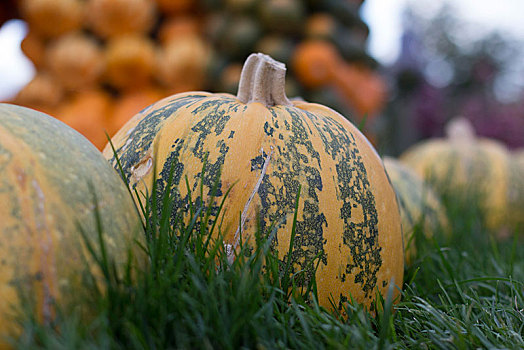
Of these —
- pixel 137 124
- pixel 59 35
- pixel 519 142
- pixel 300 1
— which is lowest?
pixel 519 142

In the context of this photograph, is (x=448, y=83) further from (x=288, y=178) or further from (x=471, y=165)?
(x=288, y=178)

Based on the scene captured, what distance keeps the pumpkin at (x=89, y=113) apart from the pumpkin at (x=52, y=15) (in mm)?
589

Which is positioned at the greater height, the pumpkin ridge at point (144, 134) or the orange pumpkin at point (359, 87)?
the orange pumpkin at point (359, 87)

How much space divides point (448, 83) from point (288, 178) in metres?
12.5

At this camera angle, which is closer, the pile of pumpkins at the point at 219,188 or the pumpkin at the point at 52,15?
the pile of pumpkins at the point at 219,188

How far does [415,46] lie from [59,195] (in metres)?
8.05

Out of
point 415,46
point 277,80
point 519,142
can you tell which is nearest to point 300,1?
point 277,80

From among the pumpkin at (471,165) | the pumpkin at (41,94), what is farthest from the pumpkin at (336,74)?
the pumpkin at (41,94)

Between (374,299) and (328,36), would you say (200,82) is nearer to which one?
(328,36)

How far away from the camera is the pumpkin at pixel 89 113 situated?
3.43 meters

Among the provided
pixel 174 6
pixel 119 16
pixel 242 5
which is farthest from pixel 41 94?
pixel 242 5

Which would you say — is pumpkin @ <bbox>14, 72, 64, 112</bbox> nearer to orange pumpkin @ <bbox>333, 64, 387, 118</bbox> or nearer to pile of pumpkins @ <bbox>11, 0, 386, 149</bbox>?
pile of pumpkins @ <bbox>11, 0, 386, 149</bbox>

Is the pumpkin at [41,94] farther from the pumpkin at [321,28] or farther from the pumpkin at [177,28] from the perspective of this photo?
the pumpkin at [321,28]

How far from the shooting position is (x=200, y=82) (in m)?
3.87
